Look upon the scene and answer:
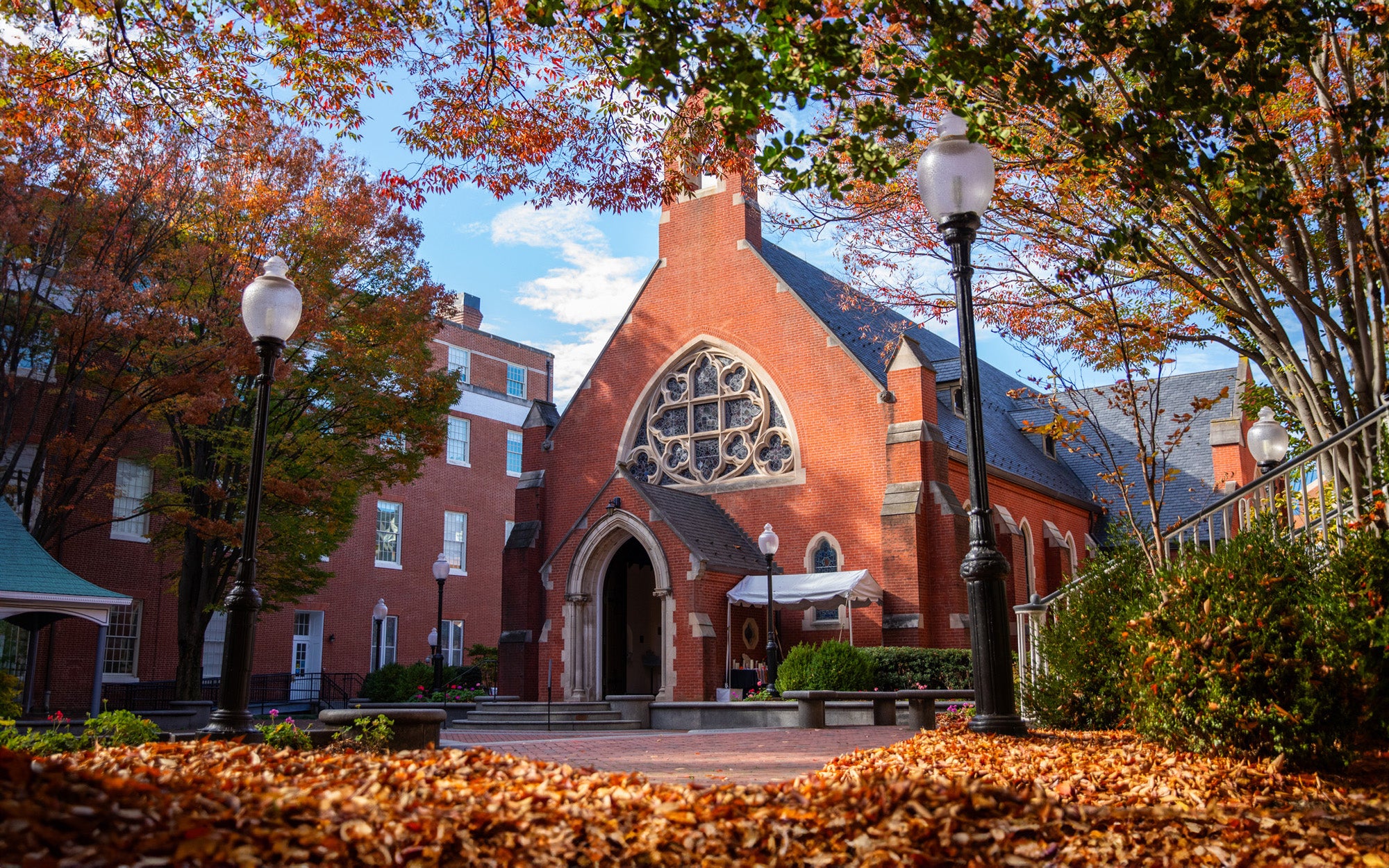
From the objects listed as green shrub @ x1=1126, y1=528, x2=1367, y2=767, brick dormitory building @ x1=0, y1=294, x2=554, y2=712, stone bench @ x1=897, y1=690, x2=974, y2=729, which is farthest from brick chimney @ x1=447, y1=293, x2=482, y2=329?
green shrub @ x1=1126, y1=528, x2=1367, y2=767

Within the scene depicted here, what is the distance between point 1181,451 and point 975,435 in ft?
102

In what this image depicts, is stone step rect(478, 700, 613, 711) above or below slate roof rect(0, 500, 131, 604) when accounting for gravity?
below

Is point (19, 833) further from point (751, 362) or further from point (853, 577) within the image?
point (751, 362)

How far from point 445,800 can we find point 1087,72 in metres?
7.02

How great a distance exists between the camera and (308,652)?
33688 mm

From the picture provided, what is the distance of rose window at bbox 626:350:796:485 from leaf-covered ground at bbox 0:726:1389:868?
18.8 meters

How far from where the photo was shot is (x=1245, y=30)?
7922 millimetres

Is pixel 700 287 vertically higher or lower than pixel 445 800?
higher

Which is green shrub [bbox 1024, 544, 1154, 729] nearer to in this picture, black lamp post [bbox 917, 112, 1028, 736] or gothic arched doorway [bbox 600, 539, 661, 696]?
black lamp post [bbox 917, 112, 1028, 736]

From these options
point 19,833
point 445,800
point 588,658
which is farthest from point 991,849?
point 588,658

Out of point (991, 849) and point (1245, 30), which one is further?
point (1245, 30)

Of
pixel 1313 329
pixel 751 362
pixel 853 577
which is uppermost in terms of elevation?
pixel 751 362

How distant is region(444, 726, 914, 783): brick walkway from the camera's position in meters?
9.27

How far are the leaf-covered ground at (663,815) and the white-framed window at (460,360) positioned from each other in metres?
37.8
